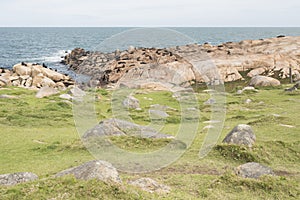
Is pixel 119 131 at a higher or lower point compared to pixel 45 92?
higher

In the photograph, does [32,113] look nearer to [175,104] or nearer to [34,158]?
[34,158]

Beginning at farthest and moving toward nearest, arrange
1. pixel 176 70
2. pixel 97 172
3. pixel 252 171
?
pixel 176 70 < pixel 252 171 < pixel 97 172

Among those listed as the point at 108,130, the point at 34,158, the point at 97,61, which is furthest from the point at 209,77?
the point at 34,158

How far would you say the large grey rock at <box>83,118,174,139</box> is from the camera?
13502mm

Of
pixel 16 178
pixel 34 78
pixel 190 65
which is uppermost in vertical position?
pixel 16 178

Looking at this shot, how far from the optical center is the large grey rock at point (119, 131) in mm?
13502

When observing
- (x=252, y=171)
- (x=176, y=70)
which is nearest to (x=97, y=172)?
(x=252, y=171)

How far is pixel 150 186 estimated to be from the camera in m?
8.45

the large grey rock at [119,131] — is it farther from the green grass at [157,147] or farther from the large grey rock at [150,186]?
the large grey rock at [150,186]

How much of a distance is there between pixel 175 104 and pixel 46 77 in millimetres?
23037

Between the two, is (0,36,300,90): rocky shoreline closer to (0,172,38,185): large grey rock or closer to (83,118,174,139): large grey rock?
(83,118,174,139): large grey rock

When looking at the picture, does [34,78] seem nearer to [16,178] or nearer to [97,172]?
[16,178]

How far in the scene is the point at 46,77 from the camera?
141 feet

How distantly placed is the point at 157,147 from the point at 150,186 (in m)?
4.53
